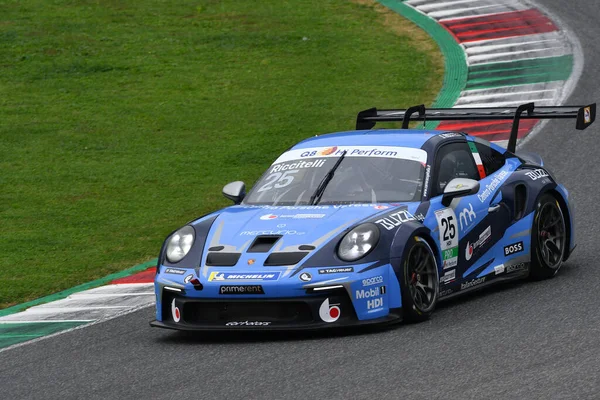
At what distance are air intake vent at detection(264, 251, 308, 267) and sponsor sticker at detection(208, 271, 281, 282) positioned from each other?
0.12 metres

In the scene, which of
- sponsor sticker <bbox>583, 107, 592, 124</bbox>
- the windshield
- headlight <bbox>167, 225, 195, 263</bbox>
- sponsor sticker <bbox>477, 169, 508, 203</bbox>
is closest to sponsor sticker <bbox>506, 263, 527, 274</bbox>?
sponsor sticker <bbox>477, 169, 508, 203</bbox>

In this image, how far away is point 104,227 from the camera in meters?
13.1

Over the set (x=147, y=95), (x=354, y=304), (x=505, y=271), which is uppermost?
(x=354, y=304)

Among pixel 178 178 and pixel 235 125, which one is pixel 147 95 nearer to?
pixel 235 125

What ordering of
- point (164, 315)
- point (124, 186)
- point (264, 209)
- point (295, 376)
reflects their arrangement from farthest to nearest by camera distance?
point (124, 186) → point (264, 209) → point (164, 315) → point (295, 376)

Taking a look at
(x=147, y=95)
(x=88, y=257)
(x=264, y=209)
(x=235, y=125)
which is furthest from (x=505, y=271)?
(x=147, y=95)

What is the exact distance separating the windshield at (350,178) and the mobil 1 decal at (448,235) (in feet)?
0.77

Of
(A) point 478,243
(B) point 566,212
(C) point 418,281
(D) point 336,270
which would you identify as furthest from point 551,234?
(D) point 336,270

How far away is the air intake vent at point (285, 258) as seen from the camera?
774cm

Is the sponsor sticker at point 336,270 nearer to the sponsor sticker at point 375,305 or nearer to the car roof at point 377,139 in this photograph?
the sponsor sticker at point 375,305

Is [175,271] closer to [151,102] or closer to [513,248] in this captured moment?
[513,248]

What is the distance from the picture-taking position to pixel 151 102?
1925 centimetres

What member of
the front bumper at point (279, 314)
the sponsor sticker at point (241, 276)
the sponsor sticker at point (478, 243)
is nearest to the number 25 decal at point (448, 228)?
the sponsor sticker at point (478, 243)

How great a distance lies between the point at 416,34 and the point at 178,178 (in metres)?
8.33
